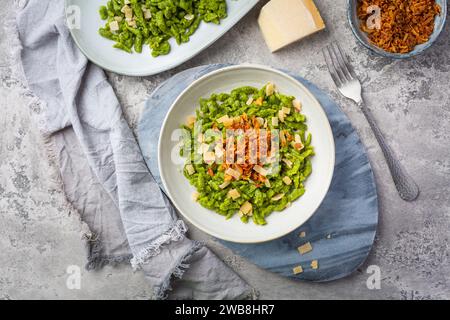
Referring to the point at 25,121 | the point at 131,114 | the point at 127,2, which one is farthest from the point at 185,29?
the point at 25,121

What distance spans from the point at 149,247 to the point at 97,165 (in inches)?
18.1

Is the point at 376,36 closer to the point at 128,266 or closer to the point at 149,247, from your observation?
the point at 149,247

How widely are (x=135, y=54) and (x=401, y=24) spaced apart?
1.24 meters

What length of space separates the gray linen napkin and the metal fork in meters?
0.88

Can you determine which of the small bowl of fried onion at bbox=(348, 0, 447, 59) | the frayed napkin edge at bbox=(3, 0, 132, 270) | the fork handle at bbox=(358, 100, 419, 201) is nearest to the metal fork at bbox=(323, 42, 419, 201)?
the fork handle at bbox=(358, 100, 419, 201)

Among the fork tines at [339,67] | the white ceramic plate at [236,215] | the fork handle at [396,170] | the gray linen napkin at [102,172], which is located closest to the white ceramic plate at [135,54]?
the gray linen napkin at [102,172]

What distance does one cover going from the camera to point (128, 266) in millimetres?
2285

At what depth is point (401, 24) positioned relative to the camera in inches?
83.1

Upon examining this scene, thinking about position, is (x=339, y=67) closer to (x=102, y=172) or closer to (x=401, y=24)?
(x=401, y=24)

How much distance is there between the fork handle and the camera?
7.08ft

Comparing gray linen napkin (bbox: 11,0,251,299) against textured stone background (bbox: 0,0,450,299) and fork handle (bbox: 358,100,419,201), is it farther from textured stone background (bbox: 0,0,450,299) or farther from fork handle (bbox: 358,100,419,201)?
fork handle (bbox: 358,100,419,201)

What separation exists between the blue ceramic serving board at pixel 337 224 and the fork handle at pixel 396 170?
10 cm

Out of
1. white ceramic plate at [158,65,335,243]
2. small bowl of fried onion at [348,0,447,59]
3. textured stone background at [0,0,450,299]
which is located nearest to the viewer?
white ceramic plate at [158,65,335,243]

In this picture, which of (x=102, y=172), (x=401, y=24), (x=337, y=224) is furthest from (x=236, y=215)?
(x=401, y=24)
